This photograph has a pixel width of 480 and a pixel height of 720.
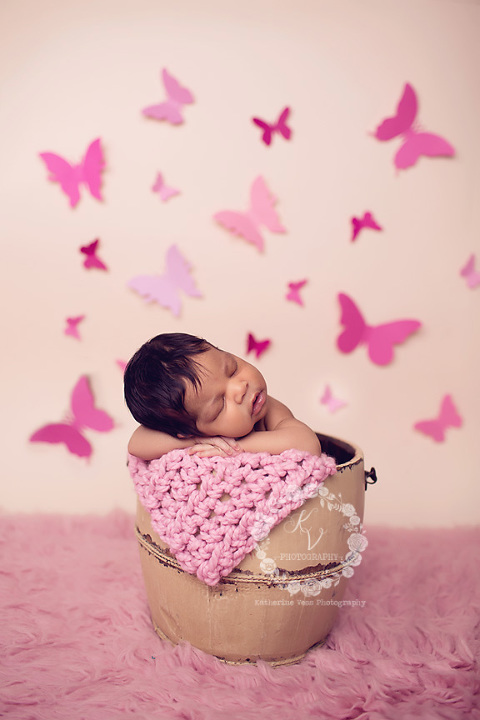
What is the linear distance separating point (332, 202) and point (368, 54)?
0.42 meters

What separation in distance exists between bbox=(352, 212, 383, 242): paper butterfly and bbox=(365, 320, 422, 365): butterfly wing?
0.28 metres

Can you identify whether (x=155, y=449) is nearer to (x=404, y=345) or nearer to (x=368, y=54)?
(x=404, y=345)

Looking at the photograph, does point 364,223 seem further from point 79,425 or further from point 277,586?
point 277,586

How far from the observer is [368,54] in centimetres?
172

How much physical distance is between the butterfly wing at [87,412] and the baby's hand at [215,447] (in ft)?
2.68

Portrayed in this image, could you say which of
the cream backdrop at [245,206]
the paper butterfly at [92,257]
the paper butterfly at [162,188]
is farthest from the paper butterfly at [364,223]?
the paper butterfly at [92,257]

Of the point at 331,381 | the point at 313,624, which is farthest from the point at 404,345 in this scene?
the point at 313,624

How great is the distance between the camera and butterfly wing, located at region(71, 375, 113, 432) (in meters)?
1.80

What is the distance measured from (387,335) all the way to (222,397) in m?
0.89

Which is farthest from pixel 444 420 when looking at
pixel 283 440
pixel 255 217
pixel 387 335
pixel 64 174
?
pixel 64 174

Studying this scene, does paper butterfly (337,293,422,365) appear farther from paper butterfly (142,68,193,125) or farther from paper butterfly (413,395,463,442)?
paper butterfly (142,68,193,125)

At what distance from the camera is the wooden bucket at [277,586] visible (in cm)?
98

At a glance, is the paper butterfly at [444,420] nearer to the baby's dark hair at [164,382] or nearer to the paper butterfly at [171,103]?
the baby's dark hair at [164,382]

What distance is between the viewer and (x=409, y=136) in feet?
5.75
